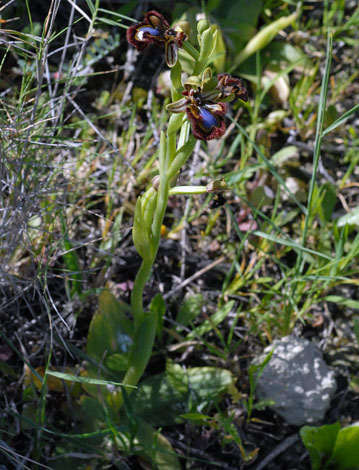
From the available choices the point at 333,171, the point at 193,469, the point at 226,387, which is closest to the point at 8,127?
the point at 226,387

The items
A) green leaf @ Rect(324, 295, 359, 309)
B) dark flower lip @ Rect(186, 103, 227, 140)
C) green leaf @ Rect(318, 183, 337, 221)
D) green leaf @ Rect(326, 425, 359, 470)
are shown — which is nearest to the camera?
dark flower lip @ Rect(186, 103, 227, 140)

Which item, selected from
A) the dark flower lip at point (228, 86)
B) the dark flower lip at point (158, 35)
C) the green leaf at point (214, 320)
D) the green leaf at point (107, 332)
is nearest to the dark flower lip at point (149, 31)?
the dark flower lip at point (158, 35)

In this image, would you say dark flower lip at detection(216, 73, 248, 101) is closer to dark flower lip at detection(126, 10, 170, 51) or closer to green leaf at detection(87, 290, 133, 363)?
dark flower lip at detection(126, 10, 170, 51)

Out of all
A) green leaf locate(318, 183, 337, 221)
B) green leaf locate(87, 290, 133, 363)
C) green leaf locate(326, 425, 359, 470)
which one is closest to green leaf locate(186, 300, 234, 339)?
green leaf locate(87, 290, 133, 363)

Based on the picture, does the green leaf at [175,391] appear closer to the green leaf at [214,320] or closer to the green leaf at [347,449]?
the green leaf at [214,320]

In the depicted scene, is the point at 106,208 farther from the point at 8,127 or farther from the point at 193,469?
the point at 193,469
